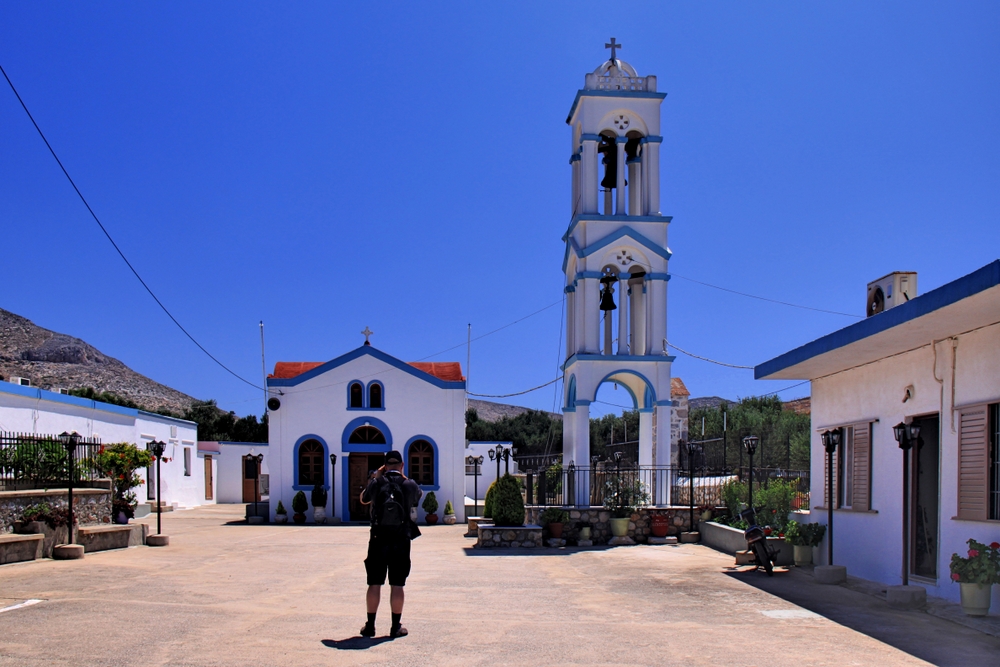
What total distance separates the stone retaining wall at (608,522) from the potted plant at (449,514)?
965 cm

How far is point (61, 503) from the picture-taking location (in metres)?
17.3

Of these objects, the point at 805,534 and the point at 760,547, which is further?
the point at 805,534

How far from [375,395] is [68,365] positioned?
8921 centimetres

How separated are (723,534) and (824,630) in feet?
31.2

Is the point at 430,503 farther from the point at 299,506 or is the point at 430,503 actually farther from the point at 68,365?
the point at 68,365

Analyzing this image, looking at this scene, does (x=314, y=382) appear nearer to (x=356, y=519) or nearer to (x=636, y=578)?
(x=356, y=519)

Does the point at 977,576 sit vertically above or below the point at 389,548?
below

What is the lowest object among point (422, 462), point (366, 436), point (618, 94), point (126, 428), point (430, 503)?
point (430, 503)

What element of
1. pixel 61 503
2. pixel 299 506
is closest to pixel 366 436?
pixel 299 506

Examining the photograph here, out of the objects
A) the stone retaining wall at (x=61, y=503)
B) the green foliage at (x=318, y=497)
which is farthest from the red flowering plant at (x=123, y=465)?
the green foliage at (x=318, y=497)

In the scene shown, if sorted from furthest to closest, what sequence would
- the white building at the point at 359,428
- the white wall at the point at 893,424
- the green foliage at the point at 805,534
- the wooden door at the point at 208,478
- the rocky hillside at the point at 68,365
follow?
the rocky hillside at the point at 68,365, the wooden door at the point at 208,478, the white building at the point at 359,428, the green foliage at the point at 805,534, the white wall at the point at 893,424

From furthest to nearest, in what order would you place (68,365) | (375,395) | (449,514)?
(68,365) → (375,395) → (449,514)

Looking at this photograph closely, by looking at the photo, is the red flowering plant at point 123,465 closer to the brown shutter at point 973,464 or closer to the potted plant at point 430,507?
the potted plant at point 430,507

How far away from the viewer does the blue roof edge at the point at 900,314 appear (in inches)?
335
